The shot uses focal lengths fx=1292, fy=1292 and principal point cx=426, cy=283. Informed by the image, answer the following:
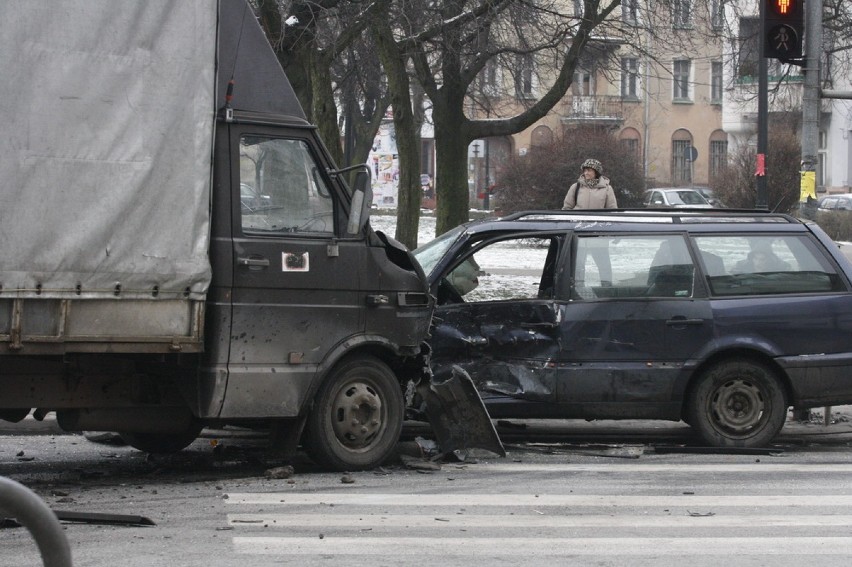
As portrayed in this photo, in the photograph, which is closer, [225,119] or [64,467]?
[225,119]

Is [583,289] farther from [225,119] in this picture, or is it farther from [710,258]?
[225,119]

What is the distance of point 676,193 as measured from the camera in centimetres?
4525

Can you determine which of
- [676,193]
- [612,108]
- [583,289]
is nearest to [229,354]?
[583,289]

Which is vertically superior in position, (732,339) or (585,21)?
(585,21)

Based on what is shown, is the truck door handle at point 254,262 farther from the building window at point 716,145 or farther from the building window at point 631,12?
the building window at point 716,145

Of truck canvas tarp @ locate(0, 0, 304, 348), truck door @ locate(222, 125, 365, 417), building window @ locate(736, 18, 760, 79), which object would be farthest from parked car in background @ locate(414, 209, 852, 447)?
building window @ locate(736, 18, 760, 79)

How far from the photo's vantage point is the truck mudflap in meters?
9.09

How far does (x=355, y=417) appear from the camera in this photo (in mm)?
8539

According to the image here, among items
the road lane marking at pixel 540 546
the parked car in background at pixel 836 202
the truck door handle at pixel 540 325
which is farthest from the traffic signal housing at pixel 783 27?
the parked car in background at pixel 836 202

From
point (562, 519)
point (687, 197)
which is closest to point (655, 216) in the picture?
point (562, 519)

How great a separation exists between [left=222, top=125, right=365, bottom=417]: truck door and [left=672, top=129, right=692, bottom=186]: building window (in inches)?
2377

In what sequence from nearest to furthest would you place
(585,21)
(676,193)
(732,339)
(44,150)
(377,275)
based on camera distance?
(44,150)
(377,275)
(732,339)
(585,21)
(676,193)

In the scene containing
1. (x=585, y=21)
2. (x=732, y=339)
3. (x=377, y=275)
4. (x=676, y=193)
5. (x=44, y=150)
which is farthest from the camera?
(x=676, y=193)

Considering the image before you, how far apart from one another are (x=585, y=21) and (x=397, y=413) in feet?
48.1
